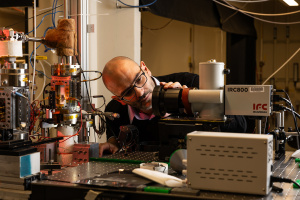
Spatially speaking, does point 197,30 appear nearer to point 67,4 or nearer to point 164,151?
point 67,4

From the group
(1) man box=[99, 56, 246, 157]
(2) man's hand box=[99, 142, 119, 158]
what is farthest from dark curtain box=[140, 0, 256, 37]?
(2) man's hand box=[99, 142, 119, 158]

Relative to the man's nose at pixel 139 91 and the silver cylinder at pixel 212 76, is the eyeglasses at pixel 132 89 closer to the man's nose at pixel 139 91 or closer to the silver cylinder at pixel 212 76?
the man's nose at pixel 139 91

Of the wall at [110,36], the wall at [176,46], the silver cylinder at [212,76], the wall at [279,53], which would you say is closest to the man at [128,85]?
the silver cylinder at [212,76]

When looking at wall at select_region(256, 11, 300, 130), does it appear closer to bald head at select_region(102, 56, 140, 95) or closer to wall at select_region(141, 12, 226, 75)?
wall at select_region(141, 12, 226, 75)

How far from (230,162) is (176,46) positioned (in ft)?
16.9

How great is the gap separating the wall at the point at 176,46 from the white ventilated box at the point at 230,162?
5001 millimetres

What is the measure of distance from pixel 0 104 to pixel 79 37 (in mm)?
737

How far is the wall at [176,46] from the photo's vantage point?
625 centimetres

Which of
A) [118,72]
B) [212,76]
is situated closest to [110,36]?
[118,72]

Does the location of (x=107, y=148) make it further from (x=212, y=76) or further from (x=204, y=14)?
(x=204, y=14)

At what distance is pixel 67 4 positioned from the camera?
85.5 inches

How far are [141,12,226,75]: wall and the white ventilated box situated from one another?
5.00 metres

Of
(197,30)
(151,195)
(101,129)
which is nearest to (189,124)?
(151,195)

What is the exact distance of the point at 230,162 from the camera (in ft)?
4.10
